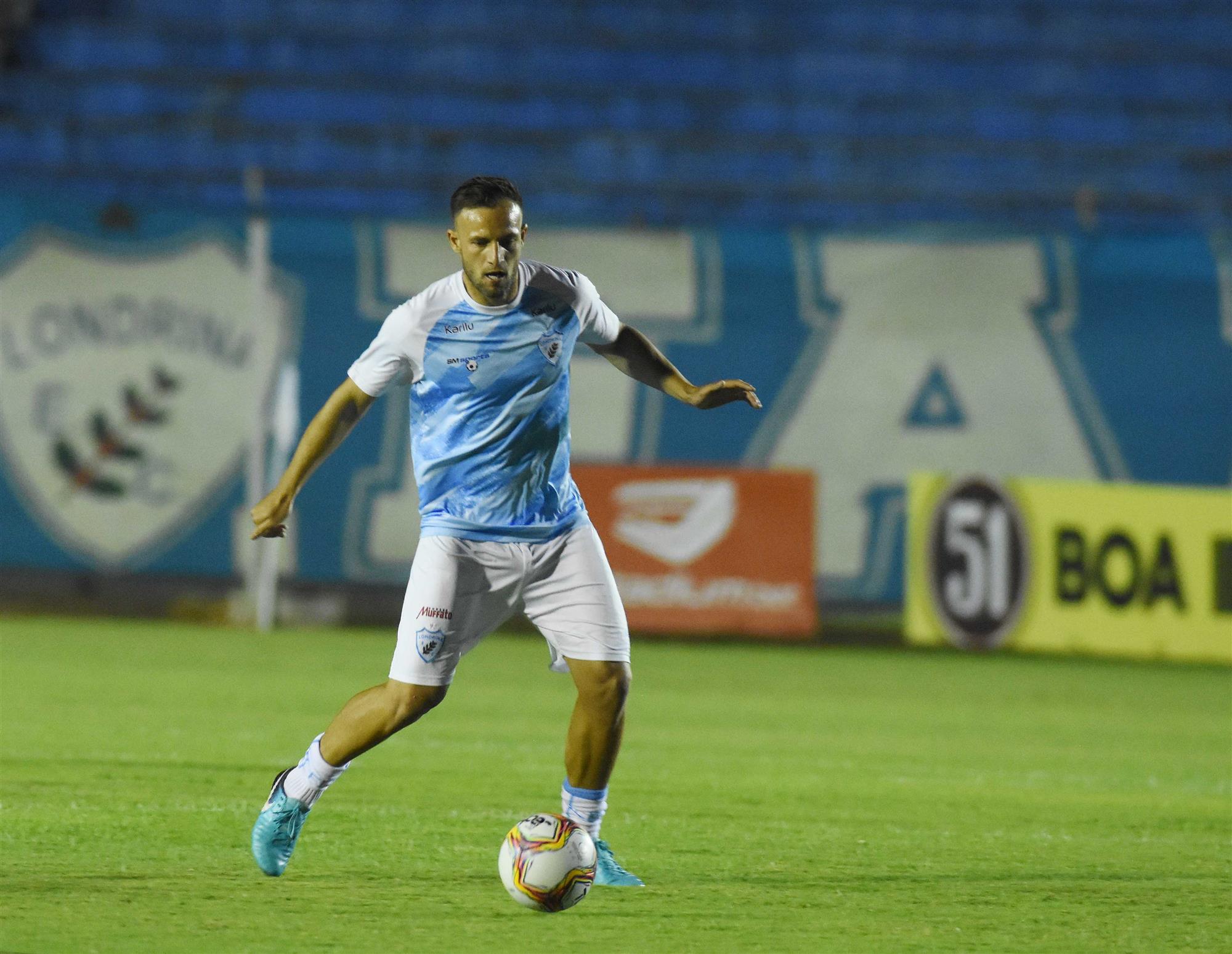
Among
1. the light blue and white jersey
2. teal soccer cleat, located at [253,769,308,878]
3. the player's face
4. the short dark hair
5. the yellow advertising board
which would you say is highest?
the short dark hair

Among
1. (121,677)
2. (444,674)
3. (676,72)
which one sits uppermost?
(676,72)

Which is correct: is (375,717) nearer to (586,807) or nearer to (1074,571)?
(586,807)

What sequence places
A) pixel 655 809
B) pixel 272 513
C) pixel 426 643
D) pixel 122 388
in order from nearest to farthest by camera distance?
pixel 272 513 → pixel 426 643 → pixel 655 809 → pixel 122 388

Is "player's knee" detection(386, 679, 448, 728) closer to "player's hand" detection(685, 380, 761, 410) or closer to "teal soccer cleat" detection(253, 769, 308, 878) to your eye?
"teal soccer cleat" detection(253, 769, 308, 878)

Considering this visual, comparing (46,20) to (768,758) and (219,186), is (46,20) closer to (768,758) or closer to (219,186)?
(219,186)

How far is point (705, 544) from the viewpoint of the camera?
42.5 feet

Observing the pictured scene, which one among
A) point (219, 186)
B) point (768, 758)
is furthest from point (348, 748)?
point (219, 186)

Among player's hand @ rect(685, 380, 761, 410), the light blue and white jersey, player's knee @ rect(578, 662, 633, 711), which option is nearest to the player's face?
the light blue and white jersey

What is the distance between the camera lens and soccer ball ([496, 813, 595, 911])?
4859 mm

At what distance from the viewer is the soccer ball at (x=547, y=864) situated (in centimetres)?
486

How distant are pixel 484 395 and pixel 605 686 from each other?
33.8 inches

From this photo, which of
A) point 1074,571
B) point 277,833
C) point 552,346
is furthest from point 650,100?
point 277,833

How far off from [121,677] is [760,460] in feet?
17.8

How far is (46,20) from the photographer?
A: 18.4 m
